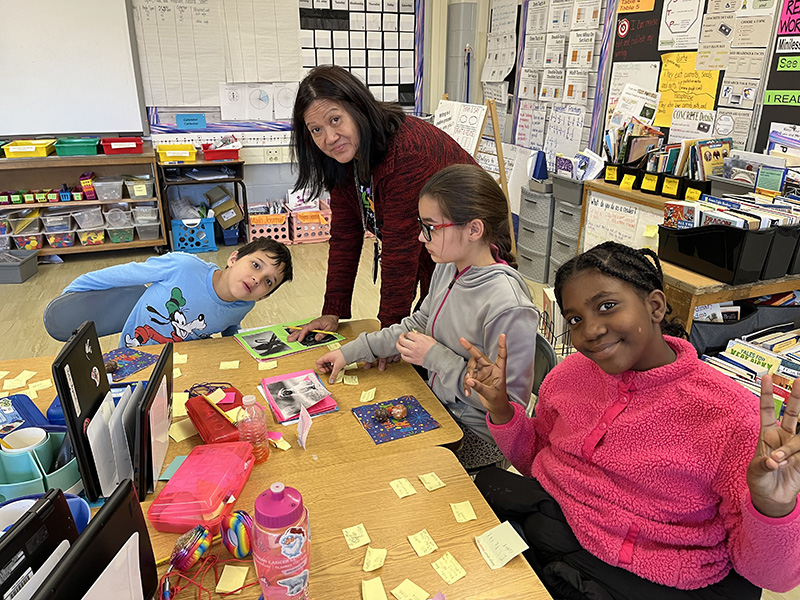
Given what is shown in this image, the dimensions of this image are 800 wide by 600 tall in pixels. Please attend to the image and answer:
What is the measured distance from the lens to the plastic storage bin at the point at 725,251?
1.88m

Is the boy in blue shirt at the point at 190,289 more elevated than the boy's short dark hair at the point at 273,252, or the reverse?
the boy's short dark hair at the point at 273,252

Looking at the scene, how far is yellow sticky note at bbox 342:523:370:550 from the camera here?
3.30ft

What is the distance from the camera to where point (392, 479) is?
1.17 metres

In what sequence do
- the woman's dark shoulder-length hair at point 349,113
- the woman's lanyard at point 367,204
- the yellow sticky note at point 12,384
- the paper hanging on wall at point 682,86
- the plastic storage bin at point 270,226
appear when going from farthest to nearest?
the plastic storage bin at point 270,226, the paper hanging on wall at point 682,86, the woman's lanyard at point 367,204, the woman's dark shoulder-length hair at point 349,113, the yellow sticky note at point 12,384

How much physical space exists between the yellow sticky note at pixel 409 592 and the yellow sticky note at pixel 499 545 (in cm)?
13

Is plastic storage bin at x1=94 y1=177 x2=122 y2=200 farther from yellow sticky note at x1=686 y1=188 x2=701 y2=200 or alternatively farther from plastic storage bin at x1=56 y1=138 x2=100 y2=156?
yellow sticky note at x1=686 y1=188 x2=701 y2=200

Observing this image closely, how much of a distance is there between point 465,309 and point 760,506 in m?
0.79

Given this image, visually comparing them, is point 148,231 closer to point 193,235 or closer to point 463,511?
point 193,235

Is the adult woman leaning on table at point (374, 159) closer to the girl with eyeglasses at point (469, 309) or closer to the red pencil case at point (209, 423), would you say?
the girl with eyeglasses at point (469, 309)

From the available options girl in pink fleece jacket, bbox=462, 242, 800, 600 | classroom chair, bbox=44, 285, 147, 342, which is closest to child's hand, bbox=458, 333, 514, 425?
girl in pink fleece jacket, bbox=462, 242, 800, 600

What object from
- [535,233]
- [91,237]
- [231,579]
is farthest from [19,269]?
[231,579]

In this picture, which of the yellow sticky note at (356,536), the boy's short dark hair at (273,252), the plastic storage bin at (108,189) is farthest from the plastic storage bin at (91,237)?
the yellow sticky note at (356,536)

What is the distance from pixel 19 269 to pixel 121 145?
3.88ft

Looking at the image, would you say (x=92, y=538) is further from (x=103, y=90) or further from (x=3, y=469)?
(x=103, y=90)
